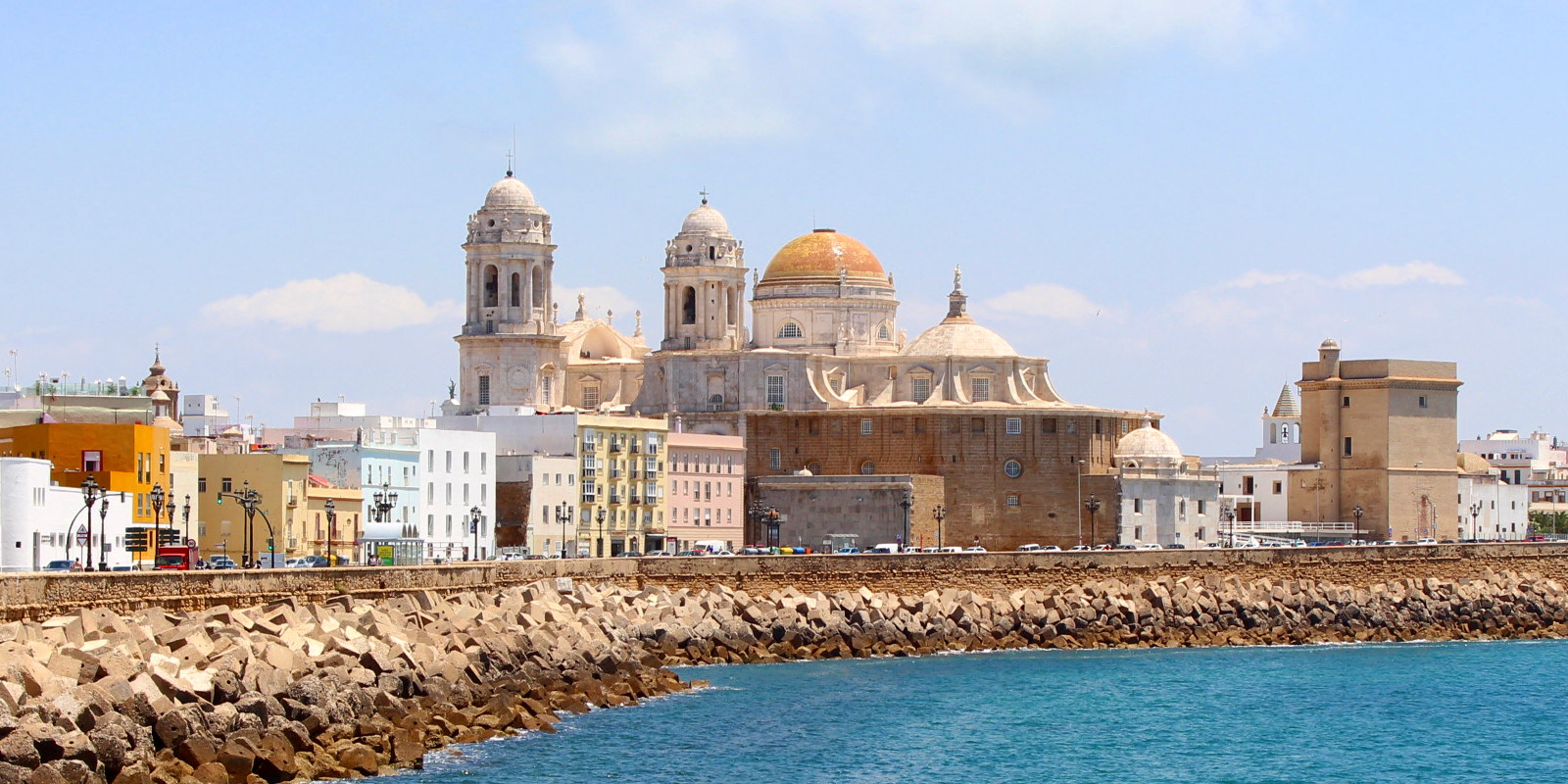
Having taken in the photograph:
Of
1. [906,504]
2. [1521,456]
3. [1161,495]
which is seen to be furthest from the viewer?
[1521,456]

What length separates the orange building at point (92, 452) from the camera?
53.1 meters

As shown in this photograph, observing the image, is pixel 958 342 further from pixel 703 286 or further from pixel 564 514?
pixel 564 514

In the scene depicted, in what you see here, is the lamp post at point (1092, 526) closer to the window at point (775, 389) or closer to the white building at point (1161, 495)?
the white building at point (1161, 495)

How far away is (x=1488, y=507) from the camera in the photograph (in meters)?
102

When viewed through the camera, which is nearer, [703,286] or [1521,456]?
[703,286]

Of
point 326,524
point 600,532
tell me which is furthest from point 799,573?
point 600,532

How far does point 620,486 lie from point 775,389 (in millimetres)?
11925

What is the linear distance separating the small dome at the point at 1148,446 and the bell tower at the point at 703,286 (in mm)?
14817

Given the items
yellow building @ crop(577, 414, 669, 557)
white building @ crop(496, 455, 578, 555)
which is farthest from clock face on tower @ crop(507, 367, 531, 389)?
white building @ crop(496, 455, 578, 555)

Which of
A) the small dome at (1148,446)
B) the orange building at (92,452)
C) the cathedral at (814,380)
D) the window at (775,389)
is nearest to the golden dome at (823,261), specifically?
the cathedral at (814,380)

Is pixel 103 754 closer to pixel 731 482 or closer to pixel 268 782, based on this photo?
pixel 268 782

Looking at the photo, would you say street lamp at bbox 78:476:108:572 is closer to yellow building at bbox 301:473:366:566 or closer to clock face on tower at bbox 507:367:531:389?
yellow building at bbox 301:473:366:566

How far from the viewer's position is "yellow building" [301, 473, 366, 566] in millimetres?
64125

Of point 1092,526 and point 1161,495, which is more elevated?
point 1161,495
